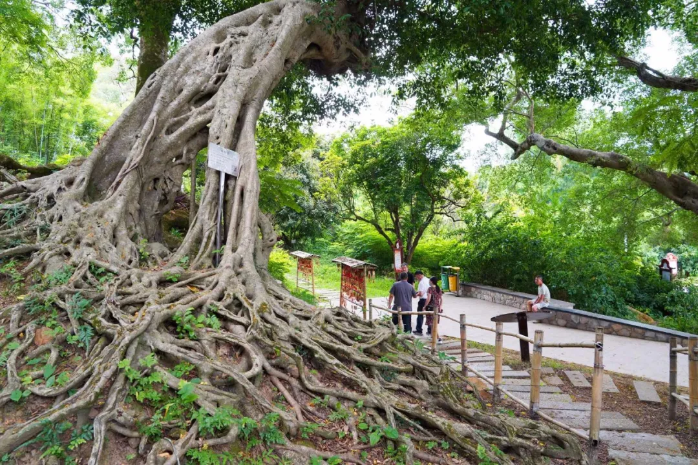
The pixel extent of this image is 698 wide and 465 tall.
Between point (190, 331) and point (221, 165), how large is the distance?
2.33m

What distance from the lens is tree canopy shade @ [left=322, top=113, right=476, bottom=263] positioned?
54.6 ft

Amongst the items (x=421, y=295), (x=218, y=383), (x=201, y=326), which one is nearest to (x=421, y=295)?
(x=421, y=295)

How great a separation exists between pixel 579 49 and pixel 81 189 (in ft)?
27.7

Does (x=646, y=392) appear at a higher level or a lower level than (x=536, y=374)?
lower

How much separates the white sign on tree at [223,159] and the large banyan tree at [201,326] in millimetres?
138

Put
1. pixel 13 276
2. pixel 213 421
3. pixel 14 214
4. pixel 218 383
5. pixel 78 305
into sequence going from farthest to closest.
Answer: pixel 14 214 < pixel 13 276 < pixel 78 305 < pixel 218 383 < pixel 213 421

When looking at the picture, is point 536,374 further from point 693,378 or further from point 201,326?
point 201,326

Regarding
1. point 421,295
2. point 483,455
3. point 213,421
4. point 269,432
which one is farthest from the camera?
point 421,295

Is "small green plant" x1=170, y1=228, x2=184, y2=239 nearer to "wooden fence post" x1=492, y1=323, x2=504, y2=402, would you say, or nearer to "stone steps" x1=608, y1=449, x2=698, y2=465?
"wooden fence post" x1=492, y1=323, x2=504, y2=402

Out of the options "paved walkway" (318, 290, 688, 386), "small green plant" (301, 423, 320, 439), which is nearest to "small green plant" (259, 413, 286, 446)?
"small green plant" (301, 423, 320, 439)

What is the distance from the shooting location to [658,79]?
29.6 feet

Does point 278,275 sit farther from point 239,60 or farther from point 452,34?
point 452,34

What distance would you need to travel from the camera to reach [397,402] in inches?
139

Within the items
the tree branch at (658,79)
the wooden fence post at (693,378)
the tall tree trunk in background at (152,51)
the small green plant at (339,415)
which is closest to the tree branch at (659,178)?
the tree branch at (658,79)
